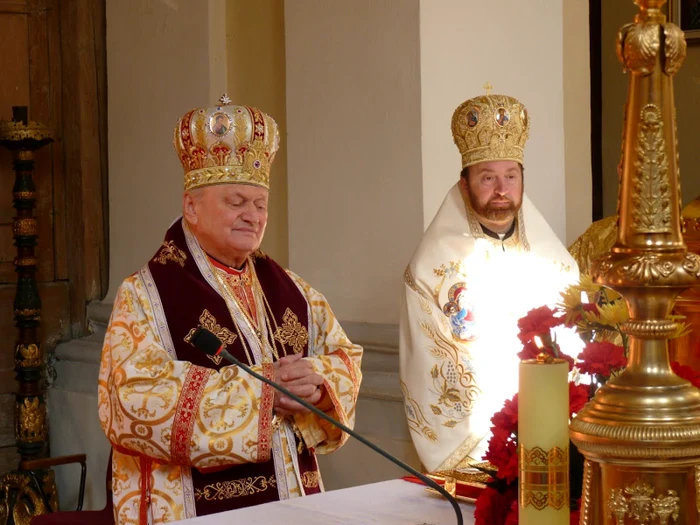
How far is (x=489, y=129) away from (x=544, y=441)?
3.41 m

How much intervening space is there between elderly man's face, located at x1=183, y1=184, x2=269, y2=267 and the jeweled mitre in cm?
152

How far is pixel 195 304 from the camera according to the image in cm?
320

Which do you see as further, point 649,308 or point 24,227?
point 24,227

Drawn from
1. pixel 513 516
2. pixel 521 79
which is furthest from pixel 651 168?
pixel 521 79

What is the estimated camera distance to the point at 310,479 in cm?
322

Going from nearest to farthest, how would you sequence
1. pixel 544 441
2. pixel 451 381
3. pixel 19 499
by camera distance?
pixel 544 441
pixel 451 381
pixel 19 499

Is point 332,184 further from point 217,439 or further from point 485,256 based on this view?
point 217,439

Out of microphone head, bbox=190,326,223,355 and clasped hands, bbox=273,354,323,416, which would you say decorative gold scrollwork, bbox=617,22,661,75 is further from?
clasped hands, bbox=273,354,323,416

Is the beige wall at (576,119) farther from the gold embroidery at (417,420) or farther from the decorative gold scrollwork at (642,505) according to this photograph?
the decorative gold scrollwork at (642,505)

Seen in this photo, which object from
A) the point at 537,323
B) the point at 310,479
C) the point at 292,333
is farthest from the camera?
the point at 292,333

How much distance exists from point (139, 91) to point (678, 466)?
553 cm

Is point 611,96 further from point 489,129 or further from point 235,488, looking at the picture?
point 235,488

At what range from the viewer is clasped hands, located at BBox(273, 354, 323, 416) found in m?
3.00

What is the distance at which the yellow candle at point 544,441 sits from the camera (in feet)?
4.18
